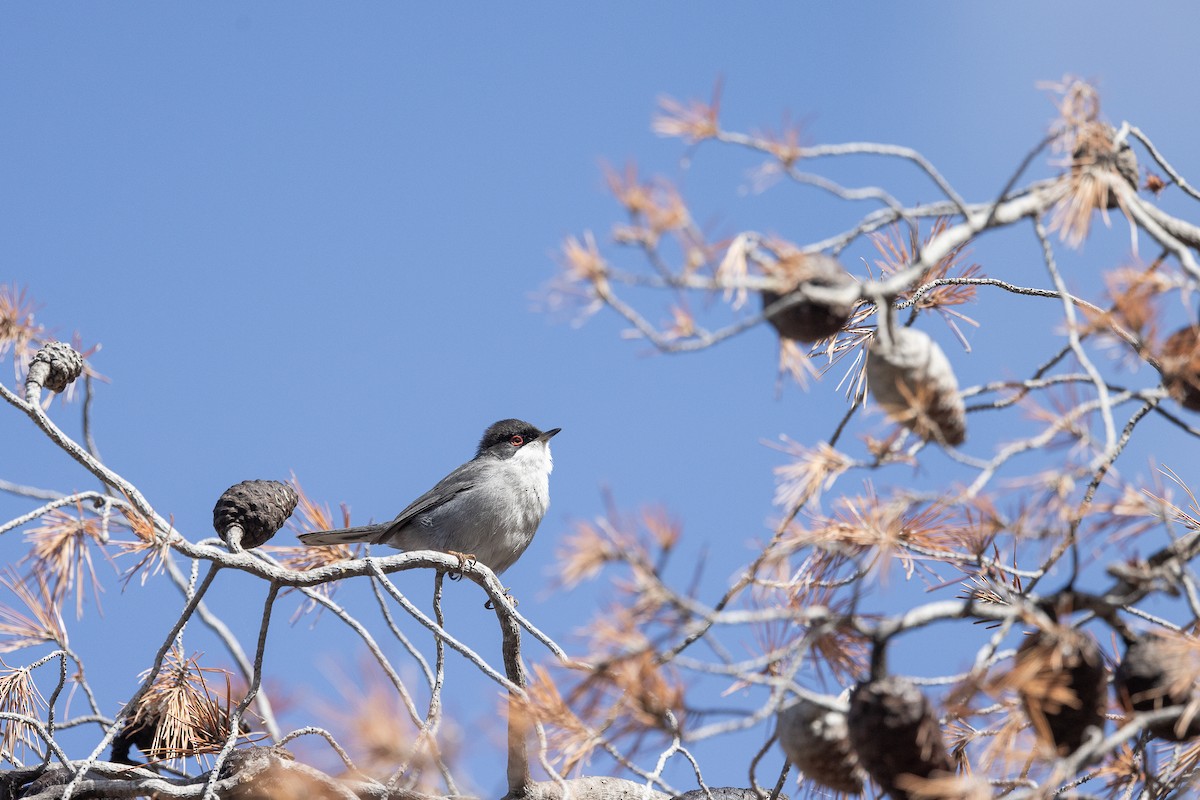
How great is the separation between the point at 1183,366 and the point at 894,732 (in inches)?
32.6

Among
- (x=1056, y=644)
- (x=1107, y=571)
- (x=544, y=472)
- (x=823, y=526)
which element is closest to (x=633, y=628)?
(x=823, y=526)

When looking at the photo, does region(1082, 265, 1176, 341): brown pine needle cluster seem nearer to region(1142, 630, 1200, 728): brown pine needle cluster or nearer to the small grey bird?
region(1142, 630, 1200, 728): brown pine needle cluster

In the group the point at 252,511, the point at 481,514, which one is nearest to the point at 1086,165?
the point at 252,511

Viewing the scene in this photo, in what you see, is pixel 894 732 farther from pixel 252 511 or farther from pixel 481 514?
pixel 481 514

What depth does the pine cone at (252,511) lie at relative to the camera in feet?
9.93

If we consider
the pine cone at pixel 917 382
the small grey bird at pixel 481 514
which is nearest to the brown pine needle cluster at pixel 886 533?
the pine cone at pixel 917 382

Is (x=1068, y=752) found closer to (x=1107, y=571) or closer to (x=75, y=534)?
(x=1107, y=571)

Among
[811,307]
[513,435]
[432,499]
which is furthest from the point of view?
[513,435]

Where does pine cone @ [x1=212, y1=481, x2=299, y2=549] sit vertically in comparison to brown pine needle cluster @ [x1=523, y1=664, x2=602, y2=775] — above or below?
above

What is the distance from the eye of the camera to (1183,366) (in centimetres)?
194

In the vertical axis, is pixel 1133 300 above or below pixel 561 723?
above

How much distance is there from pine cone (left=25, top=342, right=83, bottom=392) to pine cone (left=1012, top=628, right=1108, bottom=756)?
241 cm

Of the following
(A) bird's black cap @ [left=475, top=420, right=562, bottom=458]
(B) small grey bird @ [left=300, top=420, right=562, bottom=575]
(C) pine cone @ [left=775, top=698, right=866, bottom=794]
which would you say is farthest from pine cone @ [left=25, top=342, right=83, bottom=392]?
(A) bird's black cap @ [left=475, top=420, right=562, bottom=458]

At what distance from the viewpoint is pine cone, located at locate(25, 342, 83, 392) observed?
2902 millimetres
